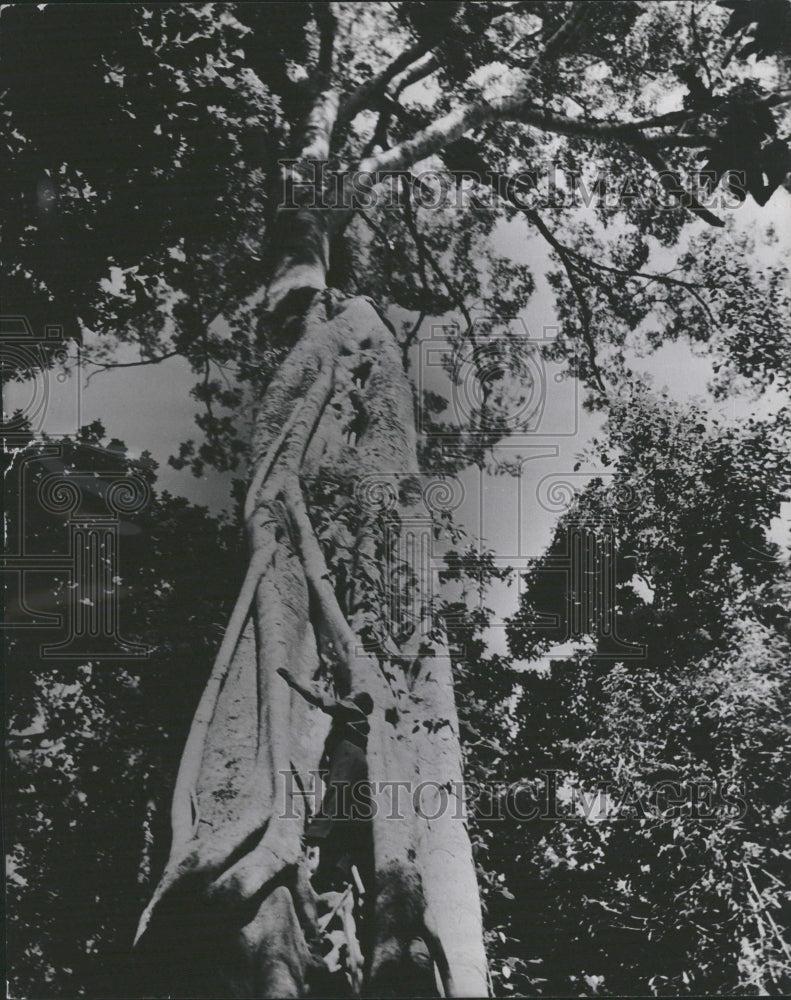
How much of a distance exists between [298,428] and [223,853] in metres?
1.62

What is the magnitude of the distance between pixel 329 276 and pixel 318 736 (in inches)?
124

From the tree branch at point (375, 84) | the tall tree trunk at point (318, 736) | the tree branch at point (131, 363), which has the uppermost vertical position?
the tree branch at point (375, 84)

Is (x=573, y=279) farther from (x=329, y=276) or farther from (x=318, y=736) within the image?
(x=318, y=736)

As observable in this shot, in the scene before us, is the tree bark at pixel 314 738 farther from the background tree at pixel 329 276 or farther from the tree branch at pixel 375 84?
the tree branch at pixel 375 84

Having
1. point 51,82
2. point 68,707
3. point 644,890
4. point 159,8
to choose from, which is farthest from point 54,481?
point 644,890

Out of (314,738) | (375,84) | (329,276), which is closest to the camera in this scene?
(314,738)

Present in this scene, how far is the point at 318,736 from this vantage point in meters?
2.27

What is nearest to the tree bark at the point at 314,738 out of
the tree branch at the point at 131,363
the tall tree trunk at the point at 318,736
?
the tall tree trunk at the point at 318,736

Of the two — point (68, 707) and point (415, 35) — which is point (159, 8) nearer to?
point (415, 35)

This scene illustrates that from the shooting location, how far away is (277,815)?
6.30ft

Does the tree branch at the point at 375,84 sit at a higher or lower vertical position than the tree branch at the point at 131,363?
higher

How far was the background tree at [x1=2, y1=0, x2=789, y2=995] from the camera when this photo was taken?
191 centimetres

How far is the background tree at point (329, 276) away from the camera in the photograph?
1.91 metres

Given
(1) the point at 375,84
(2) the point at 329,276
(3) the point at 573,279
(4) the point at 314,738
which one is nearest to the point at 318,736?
(4) the point at 314,738
